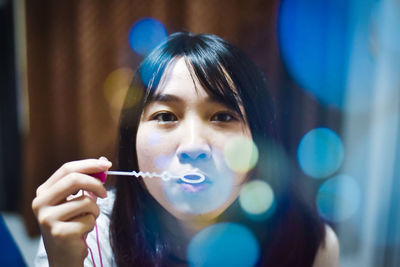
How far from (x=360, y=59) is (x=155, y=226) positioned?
4.75 feet

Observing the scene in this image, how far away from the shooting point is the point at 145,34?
1.56m

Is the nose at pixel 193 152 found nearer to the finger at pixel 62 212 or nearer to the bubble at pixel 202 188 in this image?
the bubble at pixel 202 188

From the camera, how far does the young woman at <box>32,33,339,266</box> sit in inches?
18.2

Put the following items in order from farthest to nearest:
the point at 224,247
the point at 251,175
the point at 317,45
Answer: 1. the point at 317,45
2. the point at 224,247
3. the point at 251,175

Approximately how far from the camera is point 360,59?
142 centimetres

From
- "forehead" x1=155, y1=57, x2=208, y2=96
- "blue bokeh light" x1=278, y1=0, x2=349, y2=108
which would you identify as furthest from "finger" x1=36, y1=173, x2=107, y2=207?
"blue bokeh light" x1=278, y1=0, x2=349, y2=108

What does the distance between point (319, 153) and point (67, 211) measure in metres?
1.37

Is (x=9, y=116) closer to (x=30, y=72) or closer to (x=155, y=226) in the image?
(x=30, y=72)

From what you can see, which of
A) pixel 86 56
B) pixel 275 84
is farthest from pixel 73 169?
pixel 86 56

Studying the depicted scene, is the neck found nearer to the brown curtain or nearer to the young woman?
the young woman

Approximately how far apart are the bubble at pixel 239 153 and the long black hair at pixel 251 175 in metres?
0.04

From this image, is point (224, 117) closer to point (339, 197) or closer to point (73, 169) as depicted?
point (73, 169)

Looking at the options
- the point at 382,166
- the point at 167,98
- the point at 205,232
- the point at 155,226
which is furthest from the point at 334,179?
the point at 167,98

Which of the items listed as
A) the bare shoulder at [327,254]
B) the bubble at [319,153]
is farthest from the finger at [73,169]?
→ the bubble at [319,153]
